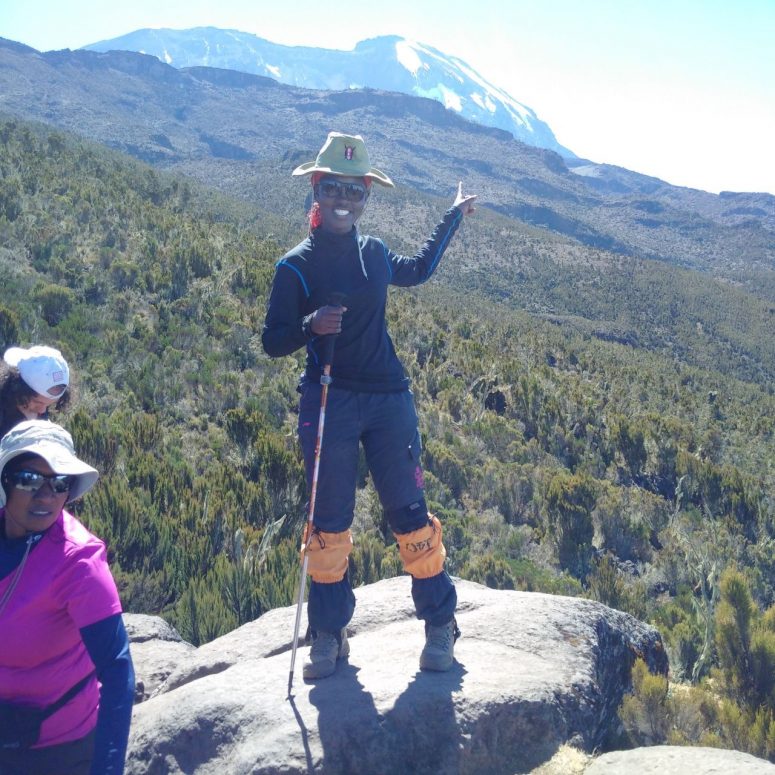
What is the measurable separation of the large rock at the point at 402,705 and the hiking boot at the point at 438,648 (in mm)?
52

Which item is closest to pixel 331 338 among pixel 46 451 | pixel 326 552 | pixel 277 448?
pixel 326 552

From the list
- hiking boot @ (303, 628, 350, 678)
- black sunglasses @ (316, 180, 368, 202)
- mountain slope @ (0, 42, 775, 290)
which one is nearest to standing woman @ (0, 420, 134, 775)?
hiking boot @ (303, 628, 350, 678)

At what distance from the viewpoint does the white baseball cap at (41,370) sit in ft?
12.4

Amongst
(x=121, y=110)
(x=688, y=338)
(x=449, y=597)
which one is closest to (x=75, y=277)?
(x=449, y=597)

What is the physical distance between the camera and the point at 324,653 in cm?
344

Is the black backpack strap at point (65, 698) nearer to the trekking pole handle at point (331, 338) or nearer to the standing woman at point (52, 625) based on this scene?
the standing woman at point (52, 625)

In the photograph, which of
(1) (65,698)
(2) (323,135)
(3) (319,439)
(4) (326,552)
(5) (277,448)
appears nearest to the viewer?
(1) (65,698)

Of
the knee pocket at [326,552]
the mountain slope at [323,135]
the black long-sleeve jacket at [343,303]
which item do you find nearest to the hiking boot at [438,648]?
the knee pocket at [326,552]

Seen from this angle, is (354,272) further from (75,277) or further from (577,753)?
(75,277)

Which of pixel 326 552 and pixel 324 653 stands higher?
pixel 326 552

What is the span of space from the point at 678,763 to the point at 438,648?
3.52 feet

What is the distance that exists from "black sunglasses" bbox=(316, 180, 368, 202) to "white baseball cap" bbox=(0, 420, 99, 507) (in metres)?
1.62

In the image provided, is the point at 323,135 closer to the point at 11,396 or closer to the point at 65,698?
the point at 11,396

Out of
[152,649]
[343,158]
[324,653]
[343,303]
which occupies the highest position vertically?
[343,158]
